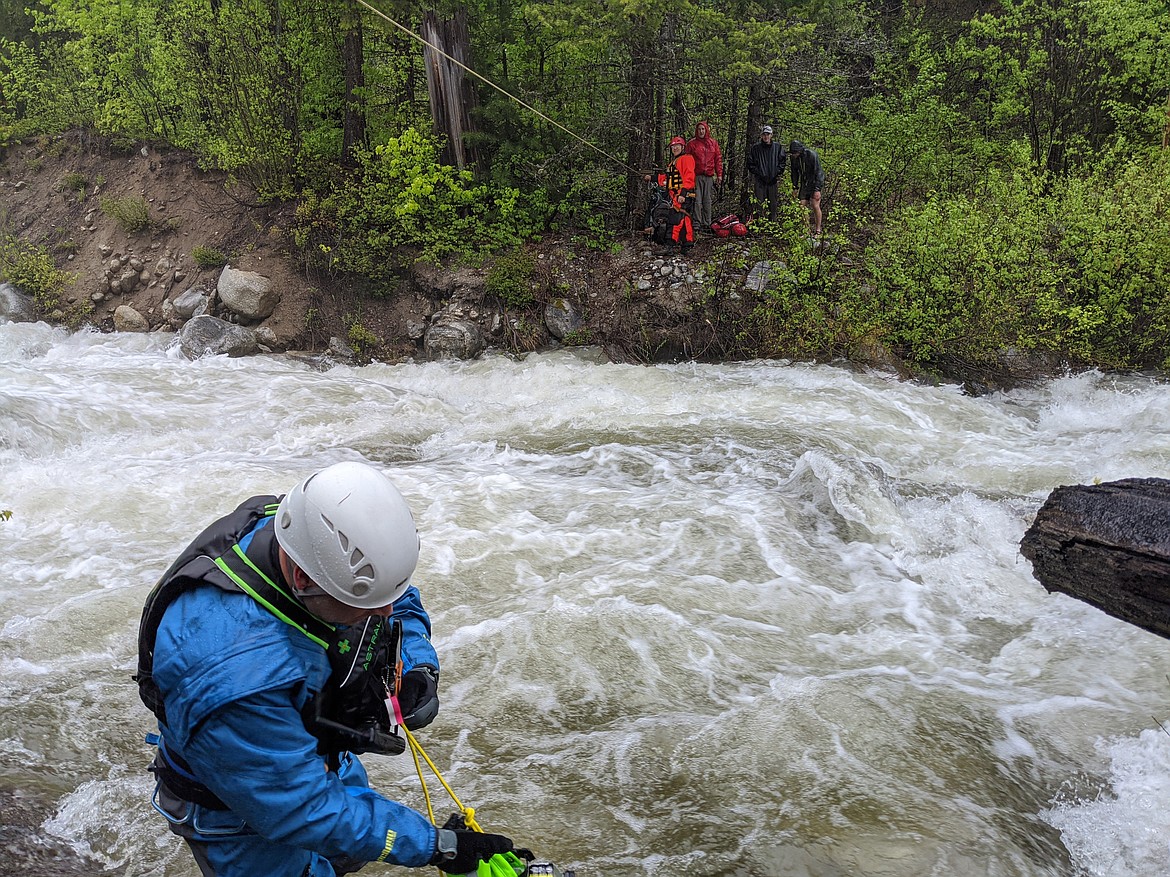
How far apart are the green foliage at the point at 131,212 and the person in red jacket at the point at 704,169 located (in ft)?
30.3

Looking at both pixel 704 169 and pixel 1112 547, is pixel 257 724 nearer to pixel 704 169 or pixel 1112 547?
pixel 1112 547

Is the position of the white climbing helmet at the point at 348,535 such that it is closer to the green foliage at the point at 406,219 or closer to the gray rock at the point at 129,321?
the green foliage at the point at 406,219

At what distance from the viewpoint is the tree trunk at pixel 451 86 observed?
11227 mm

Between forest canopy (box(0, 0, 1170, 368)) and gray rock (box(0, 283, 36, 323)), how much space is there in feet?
12.7

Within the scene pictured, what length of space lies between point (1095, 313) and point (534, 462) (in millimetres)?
6958

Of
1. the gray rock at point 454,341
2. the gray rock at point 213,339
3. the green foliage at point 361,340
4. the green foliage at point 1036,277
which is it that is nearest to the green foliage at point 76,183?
the gray rock at point 213,339

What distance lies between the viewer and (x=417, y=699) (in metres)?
2.29

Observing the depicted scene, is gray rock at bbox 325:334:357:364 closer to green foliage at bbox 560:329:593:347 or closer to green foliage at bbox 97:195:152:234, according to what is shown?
green foliage at bbox 560:329:593:347

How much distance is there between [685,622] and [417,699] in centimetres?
273

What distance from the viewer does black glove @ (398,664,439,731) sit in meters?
2.25

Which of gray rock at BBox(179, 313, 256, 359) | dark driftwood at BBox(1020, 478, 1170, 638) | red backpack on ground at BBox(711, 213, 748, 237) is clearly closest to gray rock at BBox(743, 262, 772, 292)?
red backpack on ground at BBox(711, 213, 748, 237)

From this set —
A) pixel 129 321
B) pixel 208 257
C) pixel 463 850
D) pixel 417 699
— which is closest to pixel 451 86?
pixel 208 257

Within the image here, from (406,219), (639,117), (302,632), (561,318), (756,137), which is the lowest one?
(561,318)

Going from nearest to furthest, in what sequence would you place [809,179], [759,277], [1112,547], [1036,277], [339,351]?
[1112,547]
[1036,277]
[759,277]
[809,179]
[339,351]
